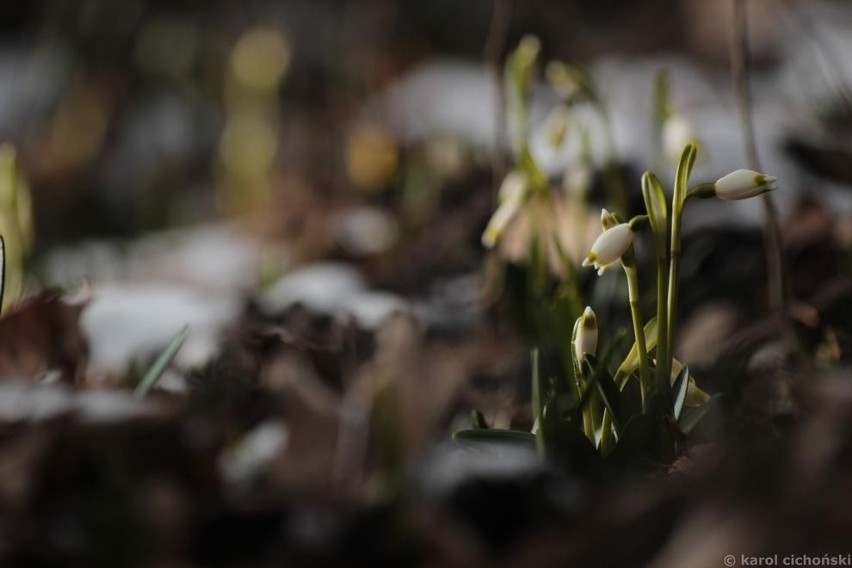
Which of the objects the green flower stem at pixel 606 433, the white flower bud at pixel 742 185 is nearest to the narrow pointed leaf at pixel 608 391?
the green flower stem at pixel 606 433

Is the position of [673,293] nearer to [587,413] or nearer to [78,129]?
[587,413]

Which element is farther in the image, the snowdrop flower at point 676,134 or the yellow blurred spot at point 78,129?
the yellow blurred spot at point 78,129

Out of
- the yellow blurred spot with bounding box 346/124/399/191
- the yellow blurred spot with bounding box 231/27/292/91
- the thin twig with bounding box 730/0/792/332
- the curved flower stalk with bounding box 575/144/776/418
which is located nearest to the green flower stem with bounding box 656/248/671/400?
the curved flower stalk with bounding box 575/144/776/418

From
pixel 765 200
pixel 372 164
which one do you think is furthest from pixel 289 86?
pixel 765 200

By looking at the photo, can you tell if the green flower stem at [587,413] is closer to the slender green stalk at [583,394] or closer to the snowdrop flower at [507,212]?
the slender green stalk at [583,394]

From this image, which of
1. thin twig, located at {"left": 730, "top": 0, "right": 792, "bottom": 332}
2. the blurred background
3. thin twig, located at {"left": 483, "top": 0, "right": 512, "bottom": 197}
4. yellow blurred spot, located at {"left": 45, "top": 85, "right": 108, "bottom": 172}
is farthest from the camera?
yellow blurred spot, located at {"left": 45, "top": 85, "right": 108, "bottom": 172}

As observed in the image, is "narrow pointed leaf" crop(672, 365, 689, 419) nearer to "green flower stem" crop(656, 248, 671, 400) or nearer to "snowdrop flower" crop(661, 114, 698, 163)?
"green flower stem" crop(656, 248, 671, 400)

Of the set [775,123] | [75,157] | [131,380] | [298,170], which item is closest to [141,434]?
[131,380]
